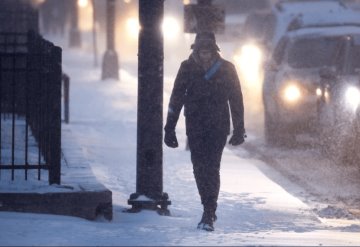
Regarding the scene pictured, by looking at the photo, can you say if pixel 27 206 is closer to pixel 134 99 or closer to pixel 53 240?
pixel 53 240

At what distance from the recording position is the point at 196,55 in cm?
955

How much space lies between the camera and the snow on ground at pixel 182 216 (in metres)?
8.42

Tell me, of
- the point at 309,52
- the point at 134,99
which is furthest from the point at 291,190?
the point at 134,99

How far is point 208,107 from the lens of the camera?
31.3ft

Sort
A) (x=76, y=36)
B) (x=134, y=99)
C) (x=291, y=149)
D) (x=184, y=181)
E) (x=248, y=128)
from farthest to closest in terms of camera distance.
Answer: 1. (x=76, y=36)
2. (x=134, y=99)
3. (x=248, y=128)
4. (x=291, y=149)
5. (x=184, y=181)

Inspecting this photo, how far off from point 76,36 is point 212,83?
52.0 meters

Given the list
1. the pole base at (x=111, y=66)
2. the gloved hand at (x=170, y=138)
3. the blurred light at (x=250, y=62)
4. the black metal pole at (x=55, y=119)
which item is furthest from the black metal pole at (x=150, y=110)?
the pole base at (x=111, y=66)

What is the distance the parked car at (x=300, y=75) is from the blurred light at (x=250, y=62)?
7.22 metres

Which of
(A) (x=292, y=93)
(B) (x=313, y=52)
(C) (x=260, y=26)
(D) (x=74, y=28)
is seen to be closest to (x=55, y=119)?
(A) (x=292, y=93)

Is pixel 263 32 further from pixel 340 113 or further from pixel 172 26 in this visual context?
pixel 172 26

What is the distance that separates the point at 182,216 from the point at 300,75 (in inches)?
277

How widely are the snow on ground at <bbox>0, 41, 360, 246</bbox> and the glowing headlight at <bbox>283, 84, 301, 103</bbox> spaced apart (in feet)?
3.53

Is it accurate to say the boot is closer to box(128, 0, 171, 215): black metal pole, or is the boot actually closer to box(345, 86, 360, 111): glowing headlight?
box(128, 0, 171, 215): black metal pole

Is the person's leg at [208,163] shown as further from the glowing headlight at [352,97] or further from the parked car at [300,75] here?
the parked car at [300,75]
